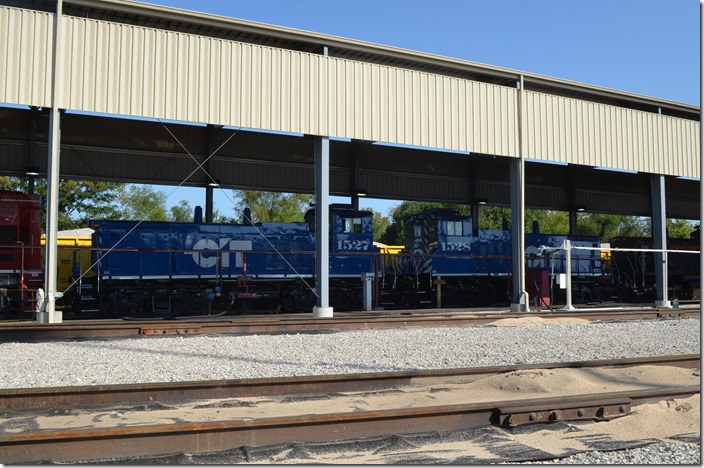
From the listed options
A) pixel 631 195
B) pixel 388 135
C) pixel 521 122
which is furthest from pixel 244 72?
pixel 631 195

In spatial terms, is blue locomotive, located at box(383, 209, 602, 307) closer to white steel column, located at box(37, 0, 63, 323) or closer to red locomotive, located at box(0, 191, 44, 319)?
red locomotive, located at box(0, 191, 44, 319)

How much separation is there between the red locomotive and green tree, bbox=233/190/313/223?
40.8 meters

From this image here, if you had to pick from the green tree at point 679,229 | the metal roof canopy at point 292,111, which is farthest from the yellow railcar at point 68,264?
the green tree at point 679,229

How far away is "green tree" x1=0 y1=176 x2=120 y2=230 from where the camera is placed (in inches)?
1608

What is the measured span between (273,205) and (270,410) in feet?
184

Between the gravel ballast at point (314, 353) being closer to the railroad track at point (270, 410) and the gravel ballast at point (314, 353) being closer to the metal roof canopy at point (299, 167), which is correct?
the railroad track at point (270, 410)

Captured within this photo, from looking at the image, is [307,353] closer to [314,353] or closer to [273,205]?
[314,353]

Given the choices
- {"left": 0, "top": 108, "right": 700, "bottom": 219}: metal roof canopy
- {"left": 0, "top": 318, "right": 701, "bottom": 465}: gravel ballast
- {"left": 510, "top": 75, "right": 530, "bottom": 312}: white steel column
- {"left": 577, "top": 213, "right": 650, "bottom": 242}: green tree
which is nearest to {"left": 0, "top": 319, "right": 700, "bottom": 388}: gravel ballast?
{"left": 0, "top": 318, "right": 701, "bottom": 465}: gravel ballast

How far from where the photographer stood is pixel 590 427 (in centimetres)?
551

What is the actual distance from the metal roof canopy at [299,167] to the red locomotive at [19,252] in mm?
3777

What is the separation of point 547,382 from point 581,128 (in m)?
16.1

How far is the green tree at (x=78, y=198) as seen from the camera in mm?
40844

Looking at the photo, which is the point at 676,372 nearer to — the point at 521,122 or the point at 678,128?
the point at 521,122

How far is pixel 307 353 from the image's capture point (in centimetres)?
1012
